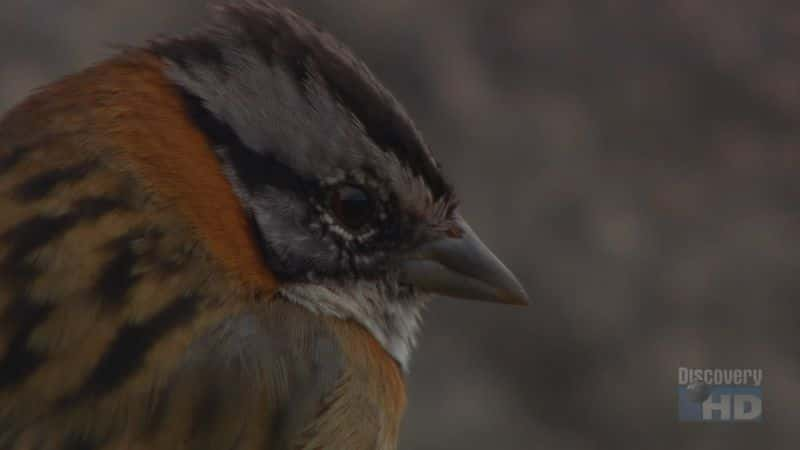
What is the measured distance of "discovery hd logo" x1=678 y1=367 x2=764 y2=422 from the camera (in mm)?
3217

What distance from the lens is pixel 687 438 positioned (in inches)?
128

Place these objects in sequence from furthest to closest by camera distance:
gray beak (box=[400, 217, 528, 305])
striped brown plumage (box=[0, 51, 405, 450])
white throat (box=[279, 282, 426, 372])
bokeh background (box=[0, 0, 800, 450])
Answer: bokeh background (box=[0, 0, 800, 450]) → gray beak (box=[400, 217, 528, 305]) → white throat (box=[279, 282, 426, 372]) → striped brown plumage (box=[0, 51, 405, 450])

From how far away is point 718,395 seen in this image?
10.8ft

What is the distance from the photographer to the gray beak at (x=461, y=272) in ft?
4.36

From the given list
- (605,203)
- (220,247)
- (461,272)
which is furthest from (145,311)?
(605,203)

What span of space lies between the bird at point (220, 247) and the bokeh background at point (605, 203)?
1775 mm

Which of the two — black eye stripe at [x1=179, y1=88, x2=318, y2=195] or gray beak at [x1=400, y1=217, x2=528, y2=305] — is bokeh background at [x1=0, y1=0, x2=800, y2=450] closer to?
gray beak at [x1=400, y1=217, x2=528, y2=305]

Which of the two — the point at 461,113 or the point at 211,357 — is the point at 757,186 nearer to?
the point at 461,113

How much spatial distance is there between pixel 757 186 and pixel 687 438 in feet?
2.64

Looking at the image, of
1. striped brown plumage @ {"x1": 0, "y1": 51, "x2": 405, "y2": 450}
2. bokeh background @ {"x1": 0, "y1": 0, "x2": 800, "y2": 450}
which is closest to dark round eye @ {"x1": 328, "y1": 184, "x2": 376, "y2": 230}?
striped brown plumage @ {"x1": 0, "y1": 51, "x2": 405, "y2": 450}

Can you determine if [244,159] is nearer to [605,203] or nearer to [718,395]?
[605,203]

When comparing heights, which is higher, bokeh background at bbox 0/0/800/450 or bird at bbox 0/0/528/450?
bokeh background at bbox 0/0/800/450

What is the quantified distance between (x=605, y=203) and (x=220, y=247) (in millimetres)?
2289

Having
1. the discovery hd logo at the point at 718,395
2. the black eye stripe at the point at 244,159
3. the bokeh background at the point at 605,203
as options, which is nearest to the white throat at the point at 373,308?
the black eye stripe at the point at 244,159
